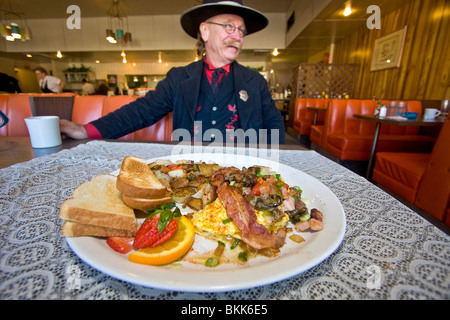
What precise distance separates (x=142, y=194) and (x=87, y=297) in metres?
0.27

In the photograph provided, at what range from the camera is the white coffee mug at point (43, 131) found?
1.26 meters

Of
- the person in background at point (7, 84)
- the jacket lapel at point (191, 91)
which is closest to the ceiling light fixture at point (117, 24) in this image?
the person in background at point (7, 84)

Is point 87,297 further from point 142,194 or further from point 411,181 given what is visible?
point 411,181

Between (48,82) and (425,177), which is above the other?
(48,82)

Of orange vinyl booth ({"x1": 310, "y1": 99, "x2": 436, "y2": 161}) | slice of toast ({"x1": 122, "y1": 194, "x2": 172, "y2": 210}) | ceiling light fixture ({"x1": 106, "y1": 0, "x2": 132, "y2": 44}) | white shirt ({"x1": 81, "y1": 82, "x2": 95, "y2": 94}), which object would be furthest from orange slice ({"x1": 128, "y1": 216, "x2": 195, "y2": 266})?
white shirt ({"x1": 81, "y1": 82, "x2": 95, "y2": 94})

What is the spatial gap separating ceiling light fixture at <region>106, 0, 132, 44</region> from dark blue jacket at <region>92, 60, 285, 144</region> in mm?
7344

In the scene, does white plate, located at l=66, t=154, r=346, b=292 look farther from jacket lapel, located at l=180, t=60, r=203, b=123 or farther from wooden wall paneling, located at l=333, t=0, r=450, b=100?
wooden wall paneling, located at l=333, t=0, r=450, b=100

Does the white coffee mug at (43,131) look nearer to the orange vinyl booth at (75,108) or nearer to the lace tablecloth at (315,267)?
the lace tablecloth at (315,267)

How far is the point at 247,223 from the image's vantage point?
0.52m

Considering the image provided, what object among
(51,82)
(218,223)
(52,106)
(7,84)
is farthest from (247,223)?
(7,84)

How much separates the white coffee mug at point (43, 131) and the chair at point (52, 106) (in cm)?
113

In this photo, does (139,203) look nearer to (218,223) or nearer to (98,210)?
(98,210)

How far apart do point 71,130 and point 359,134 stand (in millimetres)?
4027

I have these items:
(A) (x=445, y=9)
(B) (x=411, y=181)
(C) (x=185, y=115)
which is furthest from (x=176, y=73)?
(A) (x=445, y=9)
